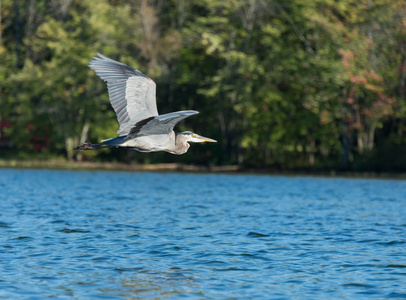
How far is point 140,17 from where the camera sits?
49.3 meters

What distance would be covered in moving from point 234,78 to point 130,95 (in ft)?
113

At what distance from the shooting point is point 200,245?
581 inches

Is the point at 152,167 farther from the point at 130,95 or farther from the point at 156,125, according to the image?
the point at 156,125

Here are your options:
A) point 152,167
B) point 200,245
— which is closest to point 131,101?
point 200,245

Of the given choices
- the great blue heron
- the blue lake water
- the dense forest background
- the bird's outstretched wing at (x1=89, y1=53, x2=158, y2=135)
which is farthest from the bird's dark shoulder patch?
the dense forest background

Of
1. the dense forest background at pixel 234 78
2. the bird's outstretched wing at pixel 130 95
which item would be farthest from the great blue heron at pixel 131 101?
the dense forest background at pixel 234 78

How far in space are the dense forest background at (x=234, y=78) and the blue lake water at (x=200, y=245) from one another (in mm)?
16816

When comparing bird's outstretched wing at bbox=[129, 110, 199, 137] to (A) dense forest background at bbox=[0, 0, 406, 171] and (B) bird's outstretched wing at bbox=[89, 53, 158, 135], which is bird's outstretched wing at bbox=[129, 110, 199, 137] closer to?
(B) bird's outstretched wing at bbox=[89, 53, 158, 135]

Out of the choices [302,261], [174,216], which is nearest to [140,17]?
[174,216]

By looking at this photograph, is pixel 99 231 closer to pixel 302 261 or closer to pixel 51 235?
pixel 51 235

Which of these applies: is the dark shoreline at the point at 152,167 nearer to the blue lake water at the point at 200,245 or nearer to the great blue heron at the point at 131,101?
the blue lake water at the point at 200,245

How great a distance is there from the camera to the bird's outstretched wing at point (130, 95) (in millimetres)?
13320

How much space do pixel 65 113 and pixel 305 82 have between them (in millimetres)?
17305

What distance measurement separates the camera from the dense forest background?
43.4m
